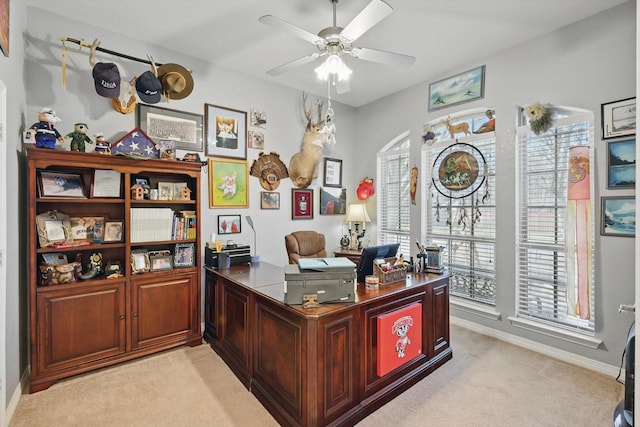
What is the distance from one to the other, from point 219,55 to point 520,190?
3535 mm

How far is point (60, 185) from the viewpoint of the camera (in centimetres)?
247

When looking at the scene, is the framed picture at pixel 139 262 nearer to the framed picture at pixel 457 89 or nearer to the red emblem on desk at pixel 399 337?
the red emblem on desk at pixel 399 337

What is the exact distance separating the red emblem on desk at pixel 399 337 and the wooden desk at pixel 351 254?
1.84m

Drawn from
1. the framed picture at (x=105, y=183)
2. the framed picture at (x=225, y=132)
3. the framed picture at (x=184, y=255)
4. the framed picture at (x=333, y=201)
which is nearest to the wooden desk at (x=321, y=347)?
the framed picture at (x=184, y=255)

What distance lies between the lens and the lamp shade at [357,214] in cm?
445

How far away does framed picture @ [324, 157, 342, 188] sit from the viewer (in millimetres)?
4605

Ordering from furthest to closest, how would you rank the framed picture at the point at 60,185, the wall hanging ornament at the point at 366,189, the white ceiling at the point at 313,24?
the wall hanging ornament at the point at 366,189, the white ceiling at the point at 313,24, the framed picture at the point at 60,185

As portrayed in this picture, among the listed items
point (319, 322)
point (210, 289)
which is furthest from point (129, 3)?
point (319, 322)

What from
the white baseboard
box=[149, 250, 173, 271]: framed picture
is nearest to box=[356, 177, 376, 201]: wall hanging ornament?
the white baseboard

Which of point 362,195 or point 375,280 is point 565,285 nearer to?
point 375,280

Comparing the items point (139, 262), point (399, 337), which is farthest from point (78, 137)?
point (399, 337)

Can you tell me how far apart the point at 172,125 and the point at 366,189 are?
2772mm

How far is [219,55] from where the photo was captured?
Result: 3314mm

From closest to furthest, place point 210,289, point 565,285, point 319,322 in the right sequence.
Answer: point 319,322, point 565,285, point 210,289
